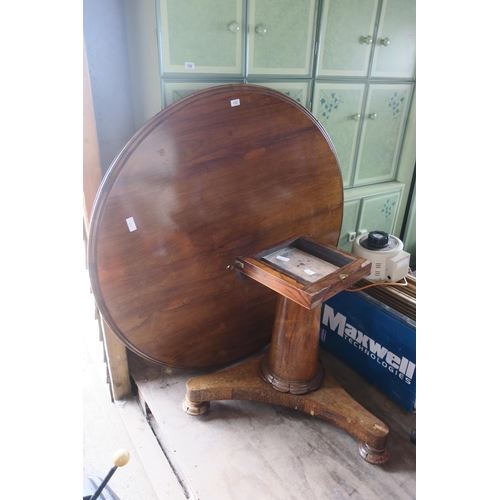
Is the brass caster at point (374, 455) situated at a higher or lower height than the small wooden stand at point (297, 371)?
lower

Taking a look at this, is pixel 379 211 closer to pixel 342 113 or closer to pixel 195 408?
pixel 342 113

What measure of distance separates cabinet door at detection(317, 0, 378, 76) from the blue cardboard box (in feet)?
3.30

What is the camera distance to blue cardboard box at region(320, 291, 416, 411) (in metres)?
1.57

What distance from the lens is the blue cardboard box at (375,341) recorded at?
5.14 ft

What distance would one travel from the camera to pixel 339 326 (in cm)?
183

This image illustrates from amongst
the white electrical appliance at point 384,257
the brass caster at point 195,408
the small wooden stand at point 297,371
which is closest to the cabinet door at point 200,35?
the small wooden stand at point 297,371

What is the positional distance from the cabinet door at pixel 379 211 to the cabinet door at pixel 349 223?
3 cm

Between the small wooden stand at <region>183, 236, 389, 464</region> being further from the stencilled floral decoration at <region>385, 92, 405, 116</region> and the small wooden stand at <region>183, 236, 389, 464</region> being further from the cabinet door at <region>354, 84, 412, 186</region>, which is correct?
the stencilled floral decoration at <region>385, 92, 405, 116</region>

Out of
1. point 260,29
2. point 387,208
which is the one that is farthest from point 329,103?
point 387,208

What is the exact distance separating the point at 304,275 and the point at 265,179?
1.47 ft

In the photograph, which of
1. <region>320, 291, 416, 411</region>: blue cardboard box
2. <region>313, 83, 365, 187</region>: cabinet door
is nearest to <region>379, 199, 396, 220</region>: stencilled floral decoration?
<region>313, 83, 365, 187</region>: cabinet door

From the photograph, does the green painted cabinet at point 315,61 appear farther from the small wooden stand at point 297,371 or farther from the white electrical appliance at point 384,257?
the small wooden stand at point 297,371

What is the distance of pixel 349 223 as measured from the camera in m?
2.23
